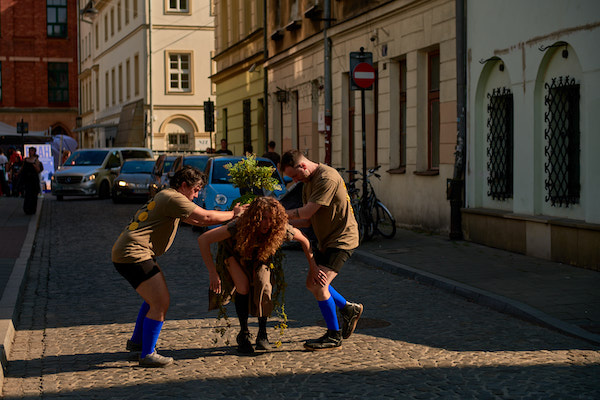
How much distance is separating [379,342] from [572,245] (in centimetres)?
538

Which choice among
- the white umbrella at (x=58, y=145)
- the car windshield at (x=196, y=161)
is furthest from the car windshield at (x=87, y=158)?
the car windshield at (x=196, y=161)

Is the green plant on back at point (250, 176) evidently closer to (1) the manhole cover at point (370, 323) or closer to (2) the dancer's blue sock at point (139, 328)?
(2) the dancer's blue sock at point (139, 328)

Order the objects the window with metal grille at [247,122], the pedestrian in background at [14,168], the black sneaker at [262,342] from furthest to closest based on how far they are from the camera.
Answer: the pedestrian in background at [14,168] → the window with metal grille at [247,122] → the black sneaker at [262,342]

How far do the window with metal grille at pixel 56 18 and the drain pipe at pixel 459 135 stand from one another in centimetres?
6409

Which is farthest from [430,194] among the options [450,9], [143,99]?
[143,99]

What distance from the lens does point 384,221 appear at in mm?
16484

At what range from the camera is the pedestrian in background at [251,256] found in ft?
23.9

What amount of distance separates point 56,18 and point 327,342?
72720 millimetres

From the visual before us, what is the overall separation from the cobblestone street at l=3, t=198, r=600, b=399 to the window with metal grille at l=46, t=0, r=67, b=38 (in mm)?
67428

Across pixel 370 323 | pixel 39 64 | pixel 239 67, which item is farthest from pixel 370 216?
pixel 39 64

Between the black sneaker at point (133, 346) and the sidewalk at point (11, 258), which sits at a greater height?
the sidewalk at point (11, 258)

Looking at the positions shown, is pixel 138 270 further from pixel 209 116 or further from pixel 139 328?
pixel 209 116

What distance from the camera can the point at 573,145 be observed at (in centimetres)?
1330

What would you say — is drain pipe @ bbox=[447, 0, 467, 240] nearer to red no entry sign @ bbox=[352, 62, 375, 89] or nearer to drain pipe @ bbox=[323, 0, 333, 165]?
red no entry sign @ bbox=[352, 62, 375, 89]
